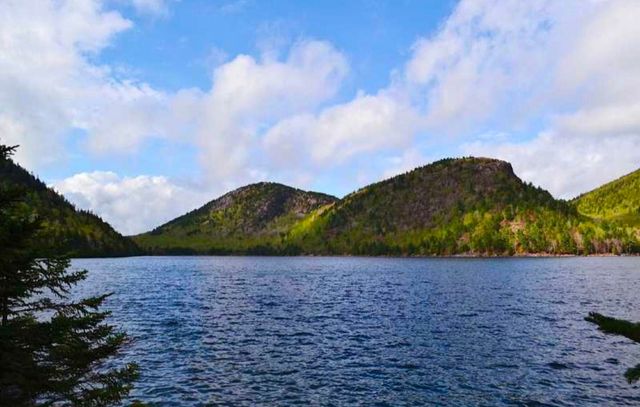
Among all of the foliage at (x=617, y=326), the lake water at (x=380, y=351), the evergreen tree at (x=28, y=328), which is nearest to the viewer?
the foliage at (x=617, y=326)

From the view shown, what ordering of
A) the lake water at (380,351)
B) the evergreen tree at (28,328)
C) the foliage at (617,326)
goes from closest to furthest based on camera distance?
the foliage at (617,326) → the evergreen tree at (28,328) → the lake water at (380,351)

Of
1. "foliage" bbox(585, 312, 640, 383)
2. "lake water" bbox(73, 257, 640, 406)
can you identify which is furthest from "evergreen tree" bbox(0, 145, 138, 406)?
"foliage" bbox(585, 312, 640, 383)

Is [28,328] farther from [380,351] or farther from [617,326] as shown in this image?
[380,351]

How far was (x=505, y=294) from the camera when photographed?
349ft

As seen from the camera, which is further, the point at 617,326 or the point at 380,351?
the point at 380,351

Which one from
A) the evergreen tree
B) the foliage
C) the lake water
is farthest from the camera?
the lake water

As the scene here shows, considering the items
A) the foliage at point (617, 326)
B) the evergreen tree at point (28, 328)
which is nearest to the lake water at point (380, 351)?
the evergreen tree at point (28, 328)

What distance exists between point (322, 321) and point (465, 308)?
28.4m

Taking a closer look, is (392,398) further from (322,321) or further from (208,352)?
(322,321)

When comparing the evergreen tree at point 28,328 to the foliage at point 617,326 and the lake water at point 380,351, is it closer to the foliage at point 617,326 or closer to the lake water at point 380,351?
the lake water at point 380,351

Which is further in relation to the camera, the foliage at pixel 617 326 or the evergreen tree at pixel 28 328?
the evergreen tree at pixel 28 328

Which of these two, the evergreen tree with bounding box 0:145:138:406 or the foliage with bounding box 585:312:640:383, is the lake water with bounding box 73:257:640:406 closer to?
the evergreen tree with bounding box 0:145:138:406

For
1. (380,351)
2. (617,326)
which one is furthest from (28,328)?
(380,351)

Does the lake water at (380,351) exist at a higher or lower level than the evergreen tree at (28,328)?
lower
